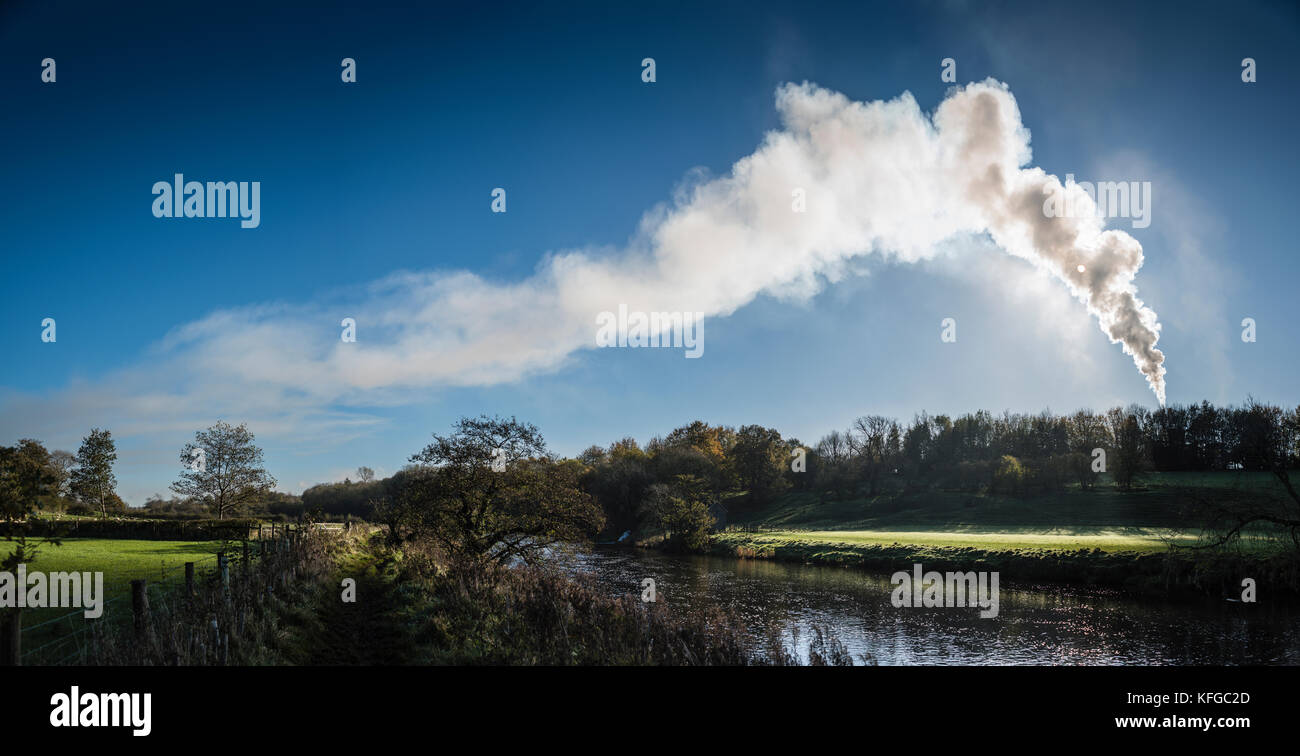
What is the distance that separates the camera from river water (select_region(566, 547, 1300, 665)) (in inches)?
773

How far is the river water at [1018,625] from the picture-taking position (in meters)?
19.6

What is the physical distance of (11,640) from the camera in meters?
8.68

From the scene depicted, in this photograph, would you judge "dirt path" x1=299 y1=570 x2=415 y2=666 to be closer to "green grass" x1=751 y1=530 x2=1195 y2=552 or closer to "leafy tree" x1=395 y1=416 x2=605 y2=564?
"leafy tree" x1=395 y1=416 x2=605 y2=564

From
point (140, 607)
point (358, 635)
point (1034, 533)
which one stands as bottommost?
point (1034, 533)

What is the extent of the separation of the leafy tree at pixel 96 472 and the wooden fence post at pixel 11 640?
230ft

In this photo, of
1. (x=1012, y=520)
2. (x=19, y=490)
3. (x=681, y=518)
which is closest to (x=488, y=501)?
(x=19, y=490)

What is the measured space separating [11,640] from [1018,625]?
1146 inches

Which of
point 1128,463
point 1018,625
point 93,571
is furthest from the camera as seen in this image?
point 1128,463

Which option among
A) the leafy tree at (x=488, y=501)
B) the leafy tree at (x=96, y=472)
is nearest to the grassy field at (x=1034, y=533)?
the leafy tree at (x=488, y=501)

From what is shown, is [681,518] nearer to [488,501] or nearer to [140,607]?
[488,501]

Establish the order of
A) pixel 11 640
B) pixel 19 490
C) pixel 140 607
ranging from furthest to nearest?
pixel 140 607
pixel 11 640
pixel 19 490

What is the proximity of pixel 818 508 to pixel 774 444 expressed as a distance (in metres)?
16.7
